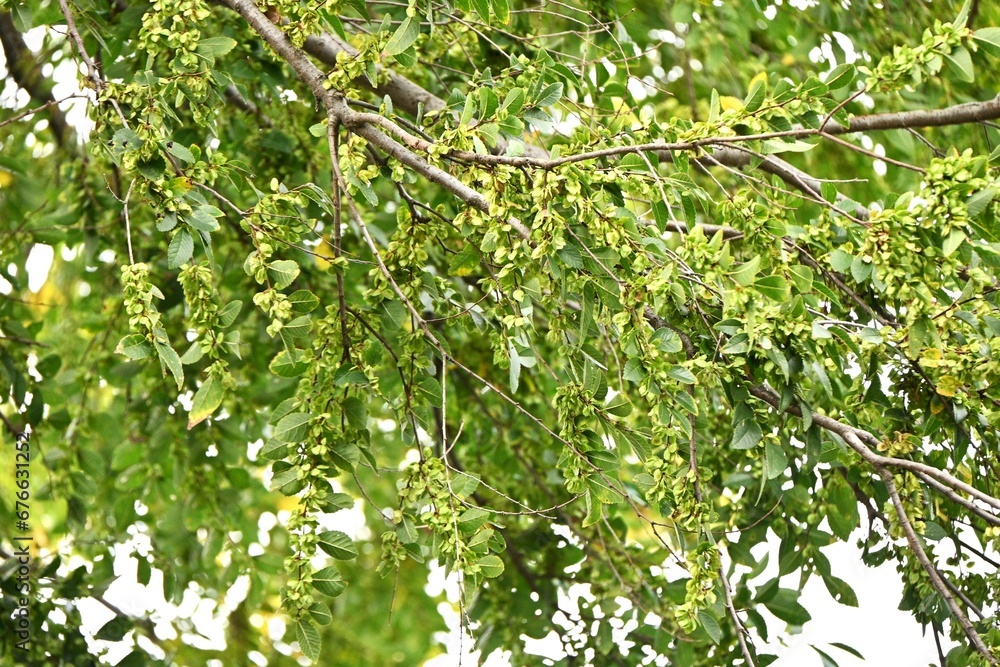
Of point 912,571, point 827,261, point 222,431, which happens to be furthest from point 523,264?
A: point 222,431

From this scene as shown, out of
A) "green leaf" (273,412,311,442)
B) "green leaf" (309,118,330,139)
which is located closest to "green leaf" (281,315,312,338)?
"green leaf" (273,412,311,442)

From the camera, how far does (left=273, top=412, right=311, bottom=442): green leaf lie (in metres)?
1.28

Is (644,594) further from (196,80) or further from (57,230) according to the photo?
(57,230)

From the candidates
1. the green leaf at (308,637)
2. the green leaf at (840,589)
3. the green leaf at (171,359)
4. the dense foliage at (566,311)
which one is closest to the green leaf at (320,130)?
the dense foliage at (566,311)

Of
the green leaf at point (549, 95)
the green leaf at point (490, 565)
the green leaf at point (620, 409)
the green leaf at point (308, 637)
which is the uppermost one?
the green leaf at point (549, 95)

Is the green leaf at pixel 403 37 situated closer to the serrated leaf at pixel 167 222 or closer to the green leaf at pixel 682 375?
the serrated leaf at pixel 167 222

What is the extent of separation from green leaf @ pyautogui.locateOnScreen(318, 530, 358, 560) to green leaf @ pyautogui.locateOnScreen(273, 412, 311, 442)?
15cm

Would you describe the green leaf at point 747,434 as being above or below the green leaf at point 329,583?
above

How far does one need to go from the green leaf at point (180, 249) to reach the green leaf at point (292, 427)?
0.26 metres

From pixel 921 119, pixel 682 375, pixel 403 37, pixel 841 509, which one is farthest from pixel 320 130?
pixel 841 509

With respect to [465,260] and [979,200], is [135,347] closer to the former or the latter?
[465,260]

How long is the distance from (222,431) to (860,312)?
153 cm

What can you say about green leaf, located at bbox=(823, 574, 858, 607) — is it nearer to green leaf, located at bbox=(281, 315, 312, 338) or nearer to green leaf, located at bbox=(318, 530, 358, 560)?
green leaf, located at bbox=(318, 530, 358, 560)

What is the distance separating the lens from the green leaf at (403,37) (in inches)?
50.4
